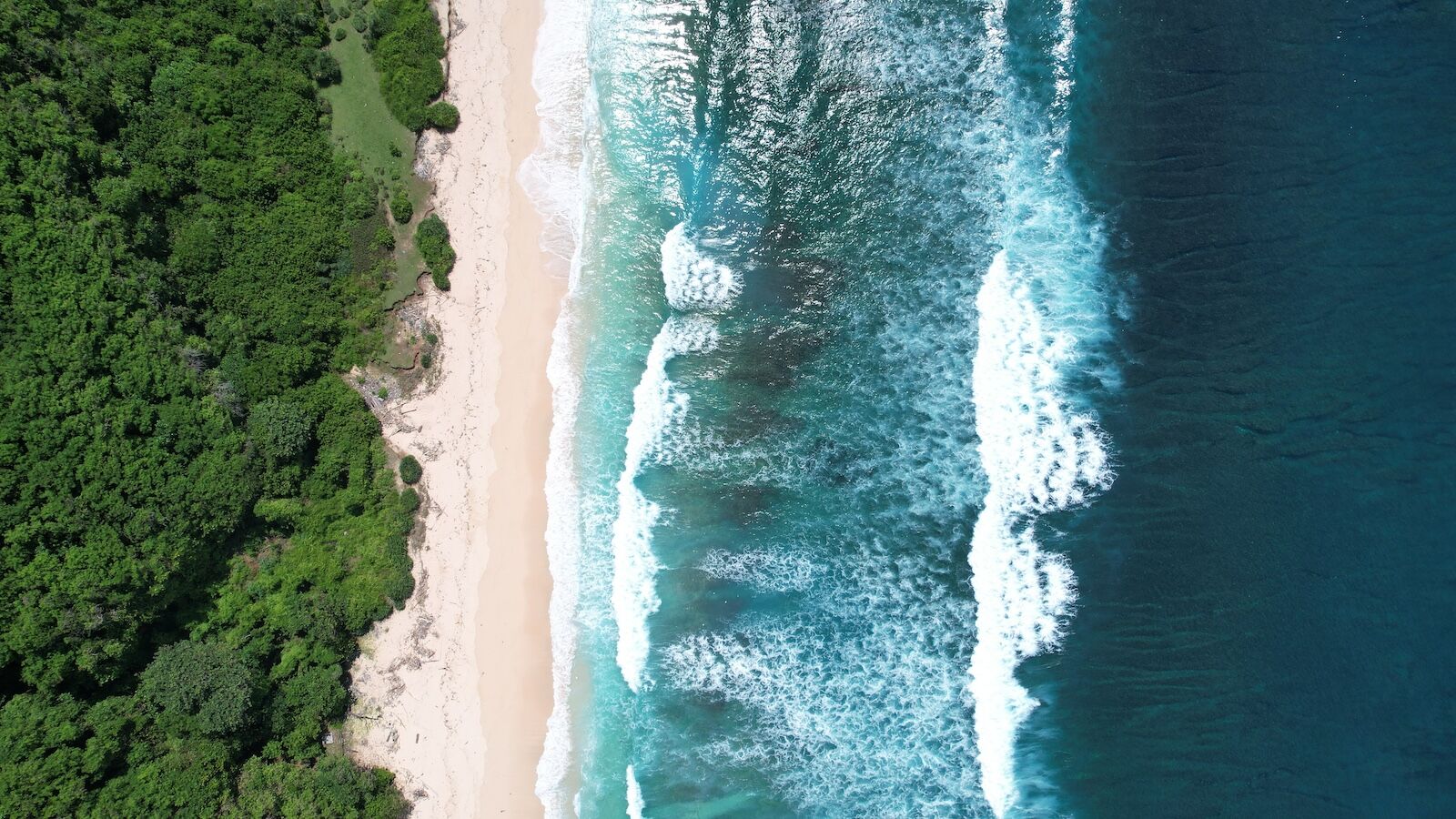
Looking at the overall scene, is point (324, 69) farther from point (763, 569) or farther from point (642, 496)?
point (763, 569)

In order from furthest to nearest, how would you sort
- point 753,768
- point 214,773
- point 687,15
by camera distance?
point 687,15, point 753,768, point 214,773

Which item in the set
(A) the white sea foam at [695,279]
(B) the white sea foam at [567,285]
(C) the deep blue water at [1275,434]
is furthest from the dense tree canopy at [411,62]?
(C) the deep blue water at [1275,434]

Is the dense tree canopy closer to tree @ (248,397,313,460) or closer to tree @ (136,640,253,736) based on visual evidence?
tree @ (248,397,313,460)

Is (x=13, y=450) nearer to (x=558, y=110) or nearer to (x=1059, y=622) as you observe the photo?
(x=558, y=110)

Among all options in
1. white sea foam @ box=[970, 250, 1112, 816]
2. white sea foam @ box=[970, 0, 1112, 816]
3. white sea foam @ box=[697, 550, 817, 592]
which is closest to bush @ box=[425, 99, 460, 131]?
white sea foam @ box=[697, 550, 817, 592]

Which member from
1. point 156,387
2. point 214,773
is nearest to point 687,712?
point 214,773

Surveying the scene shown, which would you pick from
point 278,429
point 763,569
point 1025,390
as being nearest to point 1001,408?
point 1025,390
